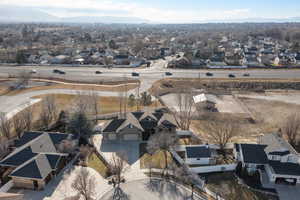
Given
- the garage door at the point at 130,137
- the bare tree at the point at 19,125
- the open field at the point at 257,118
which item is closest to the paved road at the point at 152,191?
the garage door at the point at 130,137

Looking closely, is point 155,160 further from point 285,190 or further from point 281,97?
point 281,97

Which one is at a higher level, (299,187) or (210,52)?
(210,52)

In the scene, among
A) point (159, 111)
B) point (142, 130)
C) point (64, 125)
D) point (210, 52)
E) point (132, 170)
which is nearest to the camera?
point (132, 170)

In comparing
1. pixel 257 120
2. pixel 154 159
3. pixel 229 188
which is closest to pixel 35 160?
pixel 154 159

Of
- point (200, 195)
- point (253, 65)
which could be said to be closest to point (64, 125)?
point (200, 195)

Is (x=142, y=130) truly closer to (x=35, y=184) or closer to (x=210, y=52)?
(x=35, y=184)

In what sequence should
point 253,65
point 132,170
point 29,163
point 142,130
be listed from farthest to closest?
point 253,65 → point 142,130 → point 132,170 → point 29,163
